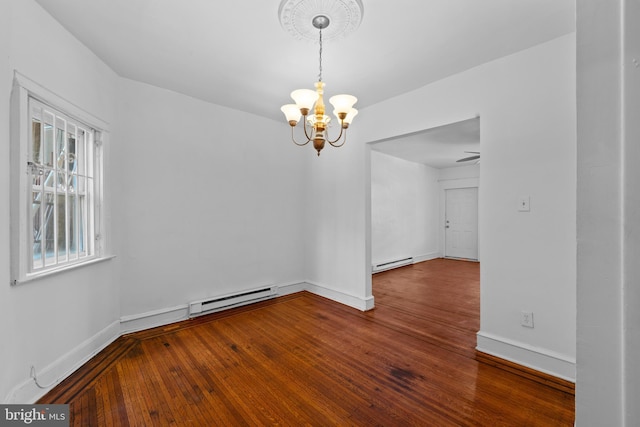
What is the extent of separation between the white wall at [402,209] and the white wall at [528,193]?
10.6 feet

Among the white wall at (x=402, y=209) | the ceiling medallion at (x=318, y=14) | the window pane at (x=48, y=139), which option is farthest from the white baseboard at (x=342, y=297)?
the window pane at (x=48, y=139)

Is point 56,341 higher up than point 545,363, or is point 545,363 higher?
point 56,341

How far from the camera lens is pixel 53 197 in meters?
2.14

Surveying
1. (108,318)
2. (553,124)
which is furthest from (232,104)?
(553,124)

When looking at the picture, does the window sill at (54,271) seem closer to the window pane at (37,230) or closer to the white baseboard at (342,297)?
the window pane at (37,230)

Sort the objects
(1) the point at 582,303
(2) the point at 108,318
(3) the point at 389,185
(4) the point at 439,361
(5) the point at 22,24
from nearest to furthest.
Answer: (1) the point at 582,303 < (5) the point at 22,24 < (4) the point at 439,361 < (2) the point at 108,318 < (3) the point at 389,185

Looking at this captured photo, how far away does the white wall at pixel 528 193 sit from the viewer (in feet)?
7.02

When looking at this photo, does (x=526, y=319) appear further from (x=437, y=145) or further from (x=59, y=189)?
(x=59, y=189)

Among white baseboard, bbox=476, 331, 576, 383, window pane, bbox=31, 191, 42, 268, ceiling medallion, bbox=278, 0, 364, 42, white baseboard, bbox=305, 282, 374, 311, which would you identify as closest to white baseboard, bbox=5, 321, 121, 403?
window pane, bbox=31, 191, 42, 268

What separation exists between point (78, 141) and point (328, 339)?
2948 mm

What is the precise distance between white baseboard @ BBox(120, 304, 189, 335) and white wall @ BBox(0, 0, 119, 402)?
16 centimetres

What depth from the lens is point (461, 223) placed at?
24.3 ft

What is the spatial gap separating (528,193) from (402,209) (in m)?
4.28

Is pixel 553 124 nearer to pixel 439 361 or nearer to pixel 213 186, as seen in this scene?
pixel 439 361
